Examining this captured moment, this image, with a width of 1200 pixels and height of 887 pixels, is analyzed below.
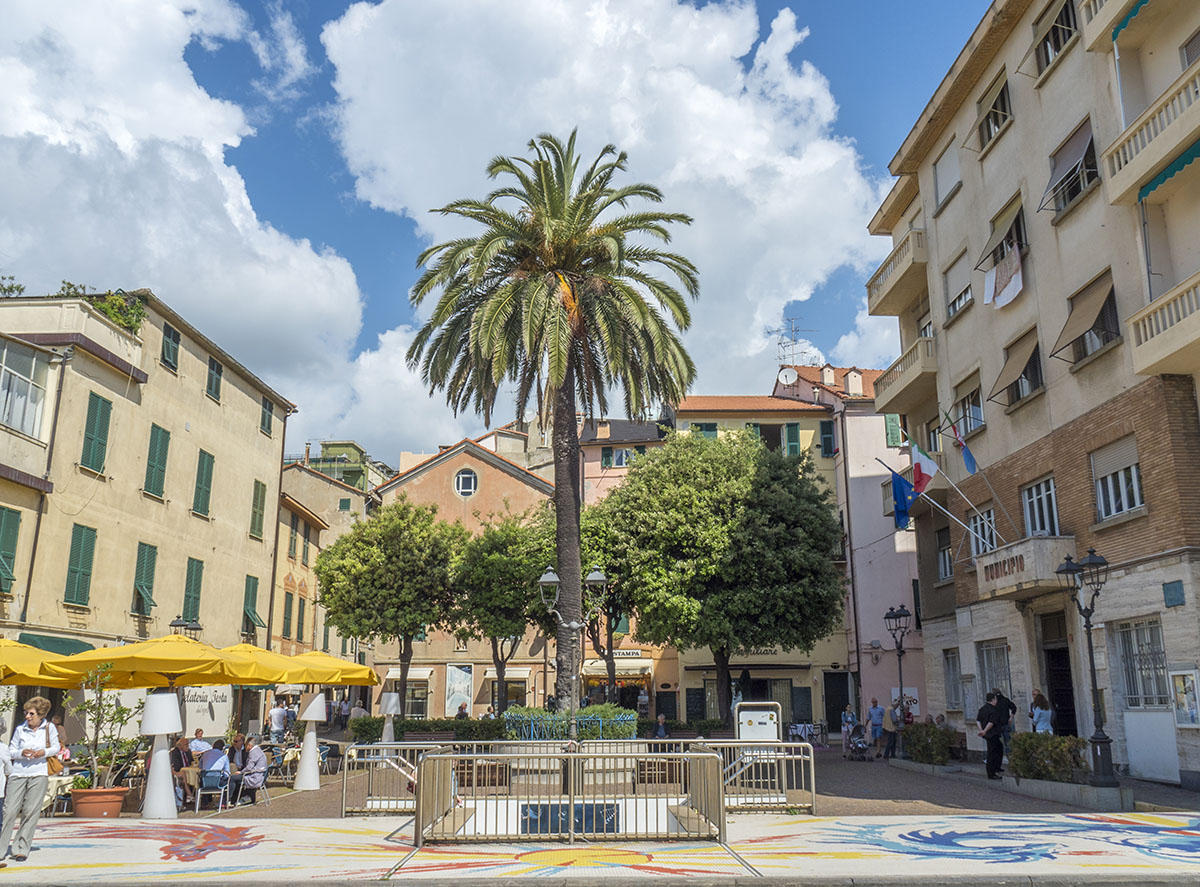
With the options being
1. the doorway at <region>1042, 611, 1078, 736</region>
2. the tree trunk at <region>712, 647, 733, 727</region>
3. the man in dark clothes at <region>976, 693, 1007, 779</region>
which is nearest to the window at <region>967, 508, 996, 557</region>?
the doorway at <region>1042, 611, 1078, 736</region>

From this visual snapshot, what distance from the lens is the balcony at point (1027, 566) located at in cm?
1995

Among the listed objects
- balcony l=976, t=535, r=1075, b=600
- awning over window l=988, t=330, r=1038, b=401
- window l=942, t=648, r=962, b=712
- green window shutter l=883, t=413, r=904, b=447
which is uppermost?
green window shutter l=883, t=413, r=904, b=447

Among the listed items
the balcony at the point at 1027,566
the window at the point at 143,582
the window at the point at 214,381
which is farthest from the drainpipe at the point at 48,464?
the balcony at the point at 1027,566

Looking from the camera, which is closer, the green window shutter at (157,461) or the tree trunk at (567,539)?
the tree trunk at (567,539)

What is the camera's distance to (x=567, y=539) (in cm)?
2409

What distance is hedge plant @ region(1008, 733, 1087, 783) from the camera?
1659cm

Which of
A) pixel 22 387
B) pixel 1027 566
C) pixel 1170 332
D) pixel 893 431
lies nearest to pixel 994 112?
pixel 1170 332

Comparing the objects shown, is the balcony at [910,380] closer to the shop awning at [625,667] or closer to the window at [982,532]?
the window at [982,532]

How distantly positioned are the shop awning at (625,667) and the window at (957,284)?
2485 centimetres

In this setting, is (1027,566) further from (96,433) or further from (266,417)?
(266,417)

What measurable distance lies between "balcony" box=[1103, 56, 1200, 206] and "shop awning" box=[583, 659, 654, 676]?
32380 mm

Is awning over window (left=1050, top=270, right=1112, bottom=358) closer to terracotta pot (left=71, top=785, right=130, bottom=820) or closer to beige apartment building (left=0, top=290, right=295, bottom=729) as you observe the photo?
terracotta pot (left=71, top=785, right=130, bottom=820)

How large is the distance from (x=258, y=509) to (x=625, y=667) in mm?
18989

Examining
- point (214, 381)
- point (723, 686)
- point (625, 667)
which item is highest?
point (214, 381)
